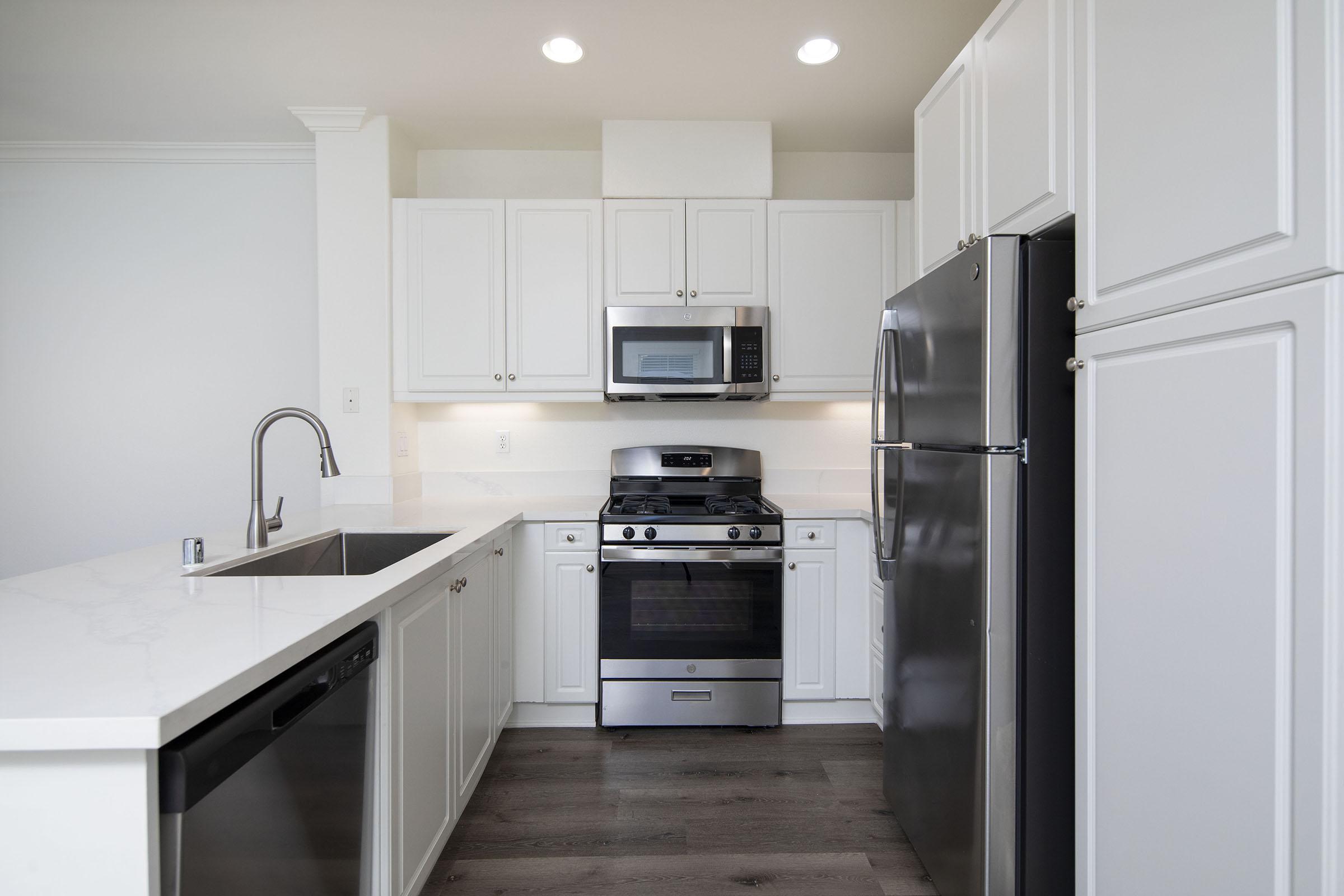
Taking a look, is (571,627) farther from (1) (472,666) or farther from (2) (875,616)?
(2) (875,616)

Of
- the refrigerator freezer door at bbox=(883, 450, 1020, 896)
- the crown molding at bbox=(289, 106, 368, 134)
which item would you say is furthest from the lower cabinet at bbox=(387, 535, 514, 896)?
the crown molding at bbox=(289, 106, 368, 134)

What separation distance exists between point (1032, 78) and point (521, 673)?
254 centimetres

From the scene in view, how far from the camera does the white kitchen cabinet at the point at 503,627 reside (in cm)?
232

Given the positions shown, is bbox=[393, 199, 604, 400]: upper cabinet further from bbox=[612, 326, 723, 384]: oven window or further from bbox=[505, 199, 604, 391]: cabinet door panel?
bbox=[612, 326, 723, 384]: oven window

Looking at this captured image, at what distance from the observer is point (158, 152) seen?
308 centimetres

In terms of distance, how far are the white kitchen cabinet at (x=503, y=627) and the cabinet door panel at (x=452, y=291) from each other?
0.87 m

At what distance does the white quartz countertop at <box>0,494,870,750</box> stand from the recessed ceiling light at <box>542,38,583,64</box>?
173cm

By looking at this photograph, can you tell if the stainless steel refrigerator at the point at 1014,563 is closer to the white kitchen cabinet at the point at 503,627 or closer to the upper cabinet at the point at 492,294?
the white kitchen cabinet at the point at 503,627

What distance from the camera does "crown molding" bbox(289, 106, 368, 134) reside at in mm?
2717

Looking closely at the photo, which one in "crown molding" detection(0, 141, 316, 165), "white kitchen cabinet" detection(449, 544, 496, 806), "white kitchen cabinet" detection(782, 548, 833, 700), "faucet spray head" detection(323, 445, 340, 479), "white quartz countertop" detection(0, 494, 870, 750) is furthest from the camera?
"crown molding" detection(0, 141, 316, 165)

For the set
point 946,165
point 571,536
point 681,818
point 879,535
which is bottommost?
point 681,818

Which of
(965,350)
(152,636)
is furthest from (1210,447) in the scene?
(152,636)

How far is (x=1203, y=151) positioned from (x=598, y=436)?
8.37 feet

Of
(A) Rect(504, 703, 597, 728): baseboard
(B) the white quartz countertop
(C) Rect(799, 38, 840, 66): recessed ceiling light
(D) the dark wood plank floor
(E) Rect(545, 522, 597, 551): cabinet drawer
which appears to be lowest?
(D) the dark wood plank floor
